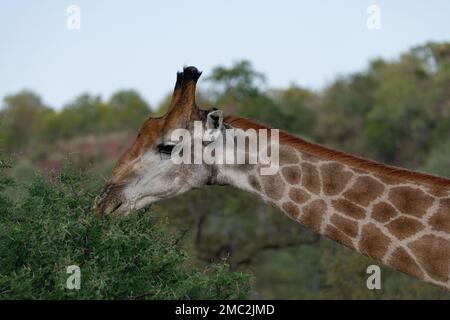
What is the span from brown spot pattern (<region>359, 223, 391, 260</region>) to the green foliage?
1097 mm

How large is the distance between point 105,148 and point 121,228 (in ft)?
152

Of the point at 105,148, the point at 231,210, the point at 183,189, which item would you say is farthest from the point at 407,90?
the point at 183,189

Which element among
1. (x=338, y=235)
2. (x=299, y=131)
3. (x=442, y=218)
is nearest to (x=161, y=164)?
(x=338, y=235)

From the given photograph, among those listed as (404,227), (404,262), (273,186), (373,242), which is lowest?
(404,262)

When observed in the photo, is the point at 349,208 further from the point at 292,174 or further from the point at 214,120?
the point at 214,120

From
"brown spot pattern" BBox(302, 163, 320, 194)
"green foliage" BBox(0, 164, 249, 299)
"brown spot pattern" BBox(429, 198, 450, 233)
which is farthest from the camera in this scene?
"brown spot pattern" BBox(302, 163, 320, 194)

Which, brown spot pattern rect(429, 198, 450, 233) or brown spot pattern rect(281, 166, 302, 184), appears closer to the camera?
brown spot pattern rect(429, 198, 450, 233)

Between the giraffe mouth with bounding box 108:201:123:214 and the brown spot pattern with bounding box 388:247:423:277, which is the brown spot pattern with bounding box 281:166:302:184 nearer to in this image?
the brown spot pattern with bounding box 388:247:423:277

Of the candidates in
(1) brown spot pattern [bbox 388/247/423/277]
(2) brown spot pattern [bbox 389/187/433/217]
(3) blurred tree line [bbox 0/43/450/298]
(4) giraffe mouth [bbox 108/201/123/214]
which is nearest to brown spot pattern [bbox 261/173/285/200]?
(2) brown spot pattern [bbox 389/187/433/217]

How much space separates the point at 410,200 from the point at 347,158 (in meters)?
0.63

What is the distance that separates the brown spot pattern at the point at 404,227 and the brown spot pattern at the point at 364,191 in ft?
0.86

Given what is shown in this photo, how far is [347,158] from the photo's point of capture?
7039mm

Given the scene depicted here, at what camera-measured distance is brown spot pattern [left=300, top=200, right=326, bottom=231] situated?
274 inches

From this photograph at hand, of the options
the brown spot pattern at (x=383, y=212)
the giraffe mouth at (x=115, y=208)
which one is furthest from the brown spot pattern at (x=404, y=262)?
the giraffe mouth at (x=115, y=208)
